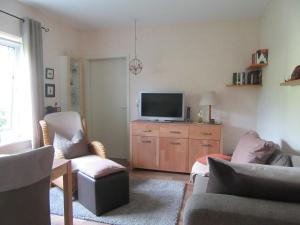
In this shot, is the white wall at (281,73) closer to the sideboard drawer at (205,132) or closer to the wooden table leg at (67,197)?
the sideboard drawer at (205,132)

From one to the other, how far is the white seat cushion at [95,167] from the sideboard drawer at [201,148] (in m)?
1.34

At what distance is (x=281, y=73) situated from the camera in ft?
8.30

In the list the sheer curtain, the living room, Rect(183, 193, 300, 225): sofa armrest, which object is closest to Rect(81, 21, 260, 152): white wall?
the living room

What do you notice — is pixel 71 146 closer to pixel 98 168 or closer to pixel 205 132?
pixel 98 168

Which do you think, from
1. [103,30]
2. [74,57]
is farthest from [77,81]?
[103,30]

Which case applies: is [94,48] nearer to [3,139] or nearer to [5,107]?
[5,107]

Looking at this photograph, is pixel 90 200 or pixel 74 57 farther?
pixel 74 57

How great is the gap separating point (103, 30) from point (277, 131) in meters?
3.35

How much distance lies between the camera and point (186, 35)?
393 cm

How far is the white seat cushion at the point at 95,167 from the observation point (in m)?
2.42

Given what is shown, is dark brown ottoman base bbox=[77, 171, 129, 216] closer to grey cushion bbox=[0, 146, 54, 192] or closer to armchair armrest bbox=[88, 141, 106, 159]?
armchair armrest bbox=[88, 141, 106, 159]

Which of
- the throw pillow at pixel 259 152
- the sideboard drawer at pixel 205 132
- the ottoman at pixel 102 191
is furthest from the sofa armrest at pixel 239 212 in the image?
the sideboard drawer at pixel 205 132

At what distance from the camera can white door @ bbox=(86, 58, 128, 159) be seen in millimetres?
4414

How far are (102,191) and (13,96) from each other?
1821mm
